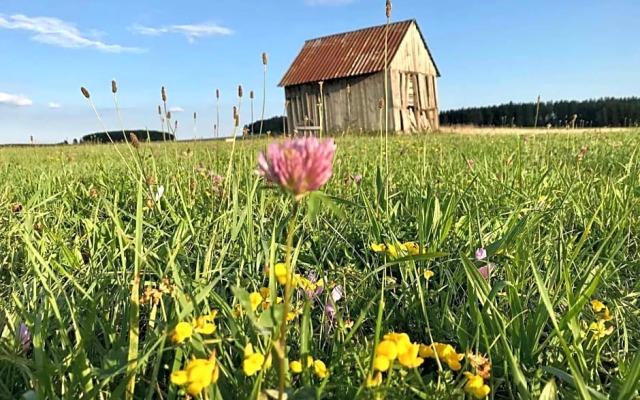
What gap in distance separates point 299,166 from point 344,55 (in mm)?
22097

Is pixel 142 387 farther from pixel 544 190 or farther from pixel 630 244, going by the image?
pixel 544 190

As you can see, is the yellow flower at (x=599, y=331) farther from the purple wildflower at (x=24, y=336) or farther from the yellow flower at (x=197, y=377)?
the purple wildflower at (x=24, y=336)

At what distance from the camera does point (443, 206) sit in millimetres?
1954

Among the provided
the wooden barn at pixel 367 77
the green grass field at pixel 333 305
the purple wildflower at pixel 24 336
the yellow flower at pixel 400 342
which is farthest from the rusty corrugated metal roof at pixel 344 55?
the yellow flower at pixel 400 342

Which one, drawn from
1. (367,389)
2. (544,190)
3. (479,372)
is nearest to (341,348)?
(367,389)

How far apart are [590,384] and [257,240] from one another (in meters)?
0.96

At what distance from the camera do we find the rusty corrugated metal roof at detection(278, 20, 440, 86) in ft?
67.7

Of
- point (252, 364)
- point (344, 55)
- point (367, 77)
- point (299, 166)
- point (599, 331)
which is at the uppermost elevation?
point (344, 55)

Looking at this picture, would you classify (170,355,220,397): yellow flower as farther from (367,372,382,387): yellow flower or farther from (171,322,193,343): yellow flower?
(367,372,382,387): yellow flower

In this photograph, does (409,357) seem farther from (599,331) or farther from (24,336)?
(24,336)

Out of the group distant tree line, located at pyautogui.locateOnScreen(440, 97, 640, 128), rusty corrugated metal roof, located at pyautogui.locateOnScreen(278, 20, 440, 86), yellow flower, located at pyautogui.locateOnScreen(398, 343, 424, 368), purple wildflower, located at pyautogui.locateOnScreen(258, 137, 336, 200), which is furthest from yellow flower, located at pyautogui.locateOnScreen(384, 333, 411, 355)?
distant tree line, located at pyautogui.locateOnScreen(440, 97, 640, 128)

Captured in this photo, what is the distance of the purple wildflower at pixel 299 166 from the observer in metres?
0.54

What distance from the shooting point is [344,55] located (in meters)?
21.7

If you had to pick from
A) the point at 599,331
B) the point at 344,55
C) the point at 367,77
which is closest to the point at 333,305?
the point at 599,331
